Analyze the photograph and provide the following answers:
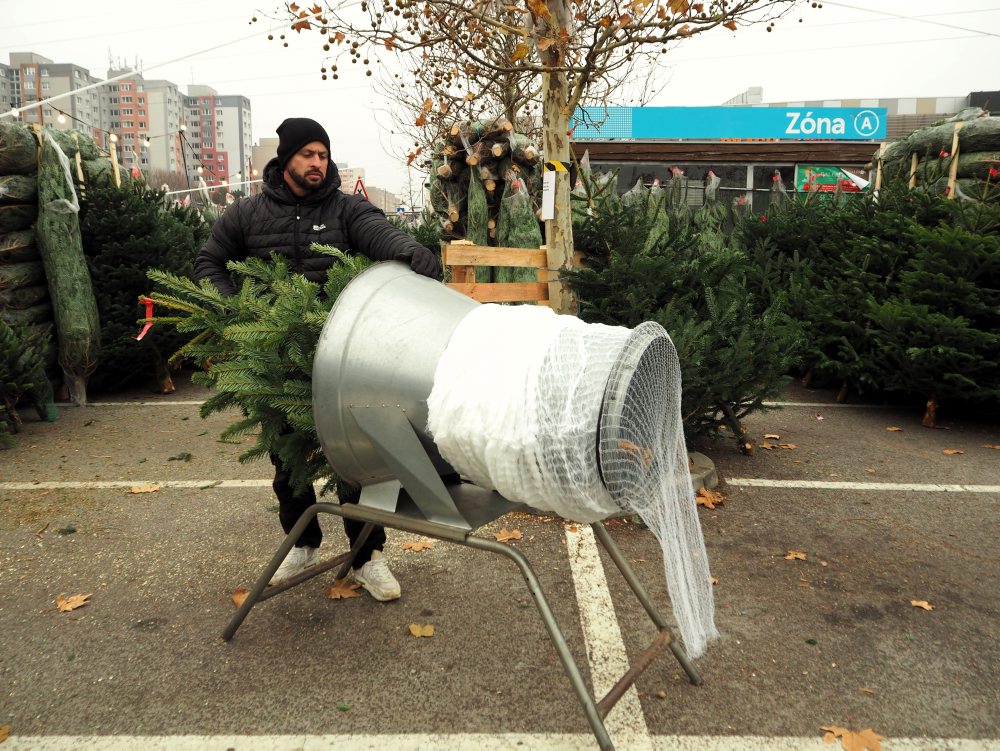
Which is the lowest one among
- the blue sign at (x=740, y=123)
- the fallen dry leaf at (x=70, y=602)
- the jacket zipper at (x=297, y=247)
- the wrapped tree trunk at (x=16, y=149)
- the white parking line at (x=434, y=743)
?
the white parking line at (x=434, y=743)

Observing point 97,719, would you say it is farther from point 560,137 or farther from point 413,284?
point 560,137

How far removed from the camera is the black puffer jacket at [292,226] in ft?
10.1

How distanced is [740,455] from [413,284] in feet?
12.9

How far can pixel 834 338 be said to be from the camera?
6.83 meters

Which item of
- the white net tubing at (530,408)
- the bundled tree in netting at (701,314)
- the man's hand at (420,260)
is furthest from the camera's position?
the bundled tree in netting at (701,314)

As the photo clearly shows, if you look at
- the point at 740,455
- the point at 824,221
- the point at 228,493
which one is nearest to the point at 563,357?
the point at 228,493

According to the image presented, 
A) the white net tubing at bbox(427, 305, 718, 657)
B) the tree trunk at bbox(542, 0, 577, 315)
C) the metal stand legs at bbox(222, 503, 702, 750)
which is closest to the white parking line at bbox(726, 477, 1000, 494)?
the tree trunk at bbox(542, 0, 577, 315)

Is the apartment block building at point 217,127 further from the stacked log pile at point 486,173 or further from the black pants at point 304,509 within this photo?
the black pants at point 304,509

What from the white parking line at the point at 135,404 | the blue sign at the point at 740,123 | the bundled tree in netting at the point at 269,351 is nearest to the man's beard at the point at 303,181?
the bundled tree in netting at the point at 269,351

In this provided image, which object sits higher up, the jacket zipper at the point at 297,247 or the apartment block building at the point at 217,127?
the apartment block building at the point at 217,127

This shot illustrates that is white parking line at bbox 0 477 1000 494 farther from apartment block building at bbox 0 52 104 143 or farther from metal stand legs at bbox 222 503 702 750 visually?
apartment block building at bbox 0 52 104 143

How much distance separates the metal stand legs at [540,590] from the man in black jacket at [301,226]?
1.10ft

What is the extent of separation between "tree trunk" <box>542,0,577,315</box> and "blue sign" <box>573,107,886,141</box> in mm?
13356

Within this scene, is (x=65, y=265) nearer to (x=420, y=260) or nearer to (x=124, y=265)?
(x=124, y=265)
